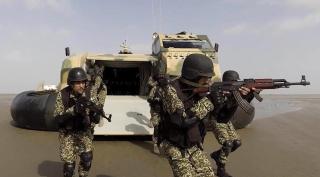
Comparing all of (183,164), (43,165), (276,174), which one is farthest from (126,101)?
(183,164)

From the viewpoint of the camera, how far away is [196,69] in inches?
143

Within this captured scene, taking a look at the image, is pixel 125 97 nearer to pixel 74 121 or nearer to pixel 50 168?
pixel 50 168

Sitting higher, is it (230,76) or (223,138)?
(230,76)

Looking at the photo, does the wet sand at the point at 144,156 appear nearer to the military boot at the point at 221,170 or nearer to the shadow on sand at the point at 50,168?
the shadow on sand at the point at 50,168

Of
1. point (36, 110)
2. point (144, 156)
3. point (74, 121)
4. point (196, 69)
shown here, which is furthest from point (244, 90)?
point (36, 110)

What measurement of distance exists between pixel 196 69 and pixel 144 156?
3.66 metres

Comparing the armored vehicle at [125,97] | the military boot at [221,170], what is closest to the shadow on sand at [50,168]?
the armored vehicle at [125,97]

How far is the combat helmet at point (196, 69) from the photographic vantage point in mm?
3617

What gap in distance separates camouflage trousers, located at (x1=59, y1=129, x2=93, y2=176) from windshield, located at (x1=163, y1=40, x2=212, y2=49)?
5.16 meters

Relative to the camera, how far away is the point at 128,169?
20.3 ft

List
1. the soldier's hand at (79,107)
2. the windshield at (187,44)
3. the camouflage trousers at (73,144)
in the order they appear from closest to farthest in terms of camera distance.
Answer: the soldier's hand at (79,107) → the camouflage trousers at (73,144) → the windshield at (187,44)

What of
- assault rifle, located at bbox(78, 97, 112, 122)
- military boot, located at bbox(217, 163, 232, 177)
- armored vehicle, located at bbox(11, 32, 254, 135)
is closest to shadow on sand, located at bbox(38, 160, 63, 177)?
armored vehicle, located at bbox(11, 32, 254, 135)

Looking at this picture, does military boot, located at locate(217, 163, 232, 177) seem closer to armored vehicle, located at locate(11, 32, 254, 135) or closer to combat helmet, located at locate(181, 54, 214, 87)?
combat helmet, located at locate(181, 54, 214, 87)

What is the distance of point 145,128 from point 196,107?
180 inches
